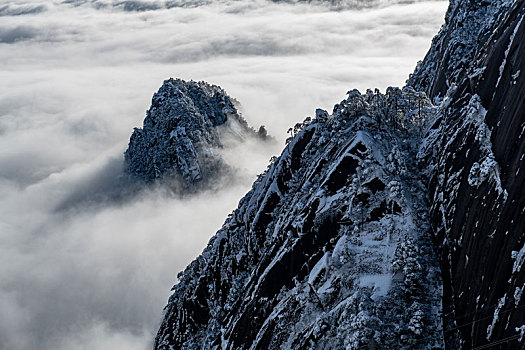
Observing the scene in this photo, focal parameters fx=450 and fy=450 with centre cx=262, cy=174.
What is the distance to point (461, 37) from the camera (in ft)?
212

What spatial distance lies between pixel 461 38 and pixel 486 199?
46.0 m

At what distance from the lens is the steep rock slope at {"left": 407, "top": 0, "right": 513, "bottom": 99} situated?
5962 cm

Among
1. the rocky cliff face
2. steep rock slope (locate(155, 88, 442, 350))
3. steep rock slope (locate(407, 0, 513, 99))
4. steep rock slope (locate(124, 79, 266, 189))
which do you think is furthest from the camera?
steep rock slope (locate(124, 79, 266, 189))

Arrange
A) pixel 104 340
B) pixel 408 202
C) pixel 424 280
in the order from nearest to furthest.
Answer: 1. pixel 424 280
2. pixel 408 202
3. pixel 104 340

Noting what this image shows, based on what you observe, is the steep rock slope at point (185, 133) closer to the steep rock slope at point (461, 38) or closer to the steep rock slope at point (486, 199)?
the steep rock slope at point (461, 38)

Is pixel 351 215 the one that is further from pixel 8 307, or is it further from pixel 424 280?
pixel 8 307

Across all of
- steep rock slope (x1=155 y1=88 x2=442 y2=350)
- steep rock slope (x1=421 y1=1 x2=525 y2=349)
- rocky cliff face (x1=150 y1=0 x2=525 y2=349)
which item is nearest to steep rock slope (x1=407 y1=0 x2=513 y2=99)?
rocky cliff face (x1=150 y1=0 x2=525 y2=349)

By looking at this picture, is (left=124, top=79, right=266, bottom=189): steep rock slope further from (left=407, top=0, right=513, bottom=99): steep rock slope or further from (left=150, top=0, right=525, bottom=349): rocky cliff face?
(left=150, top=0, right=525, bottom=349): rocky cliff face

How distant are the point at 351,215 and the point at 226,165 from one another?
463ft

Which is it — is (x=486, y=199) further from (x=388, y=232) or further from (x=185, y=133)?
(x=185, y=133)

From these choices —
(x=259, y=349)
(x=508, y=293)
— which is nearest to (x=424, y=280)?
(x=508, y=293)

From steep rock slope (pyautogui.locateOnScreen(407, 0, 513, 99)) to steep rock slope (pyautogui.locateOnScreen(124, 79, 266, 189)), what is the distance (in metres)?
97.3

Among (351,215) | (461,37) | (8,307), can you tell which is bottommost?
(8,307)

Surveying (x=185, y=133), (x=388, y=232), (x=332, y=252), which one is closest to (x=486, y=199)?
(x=388, y=232)
